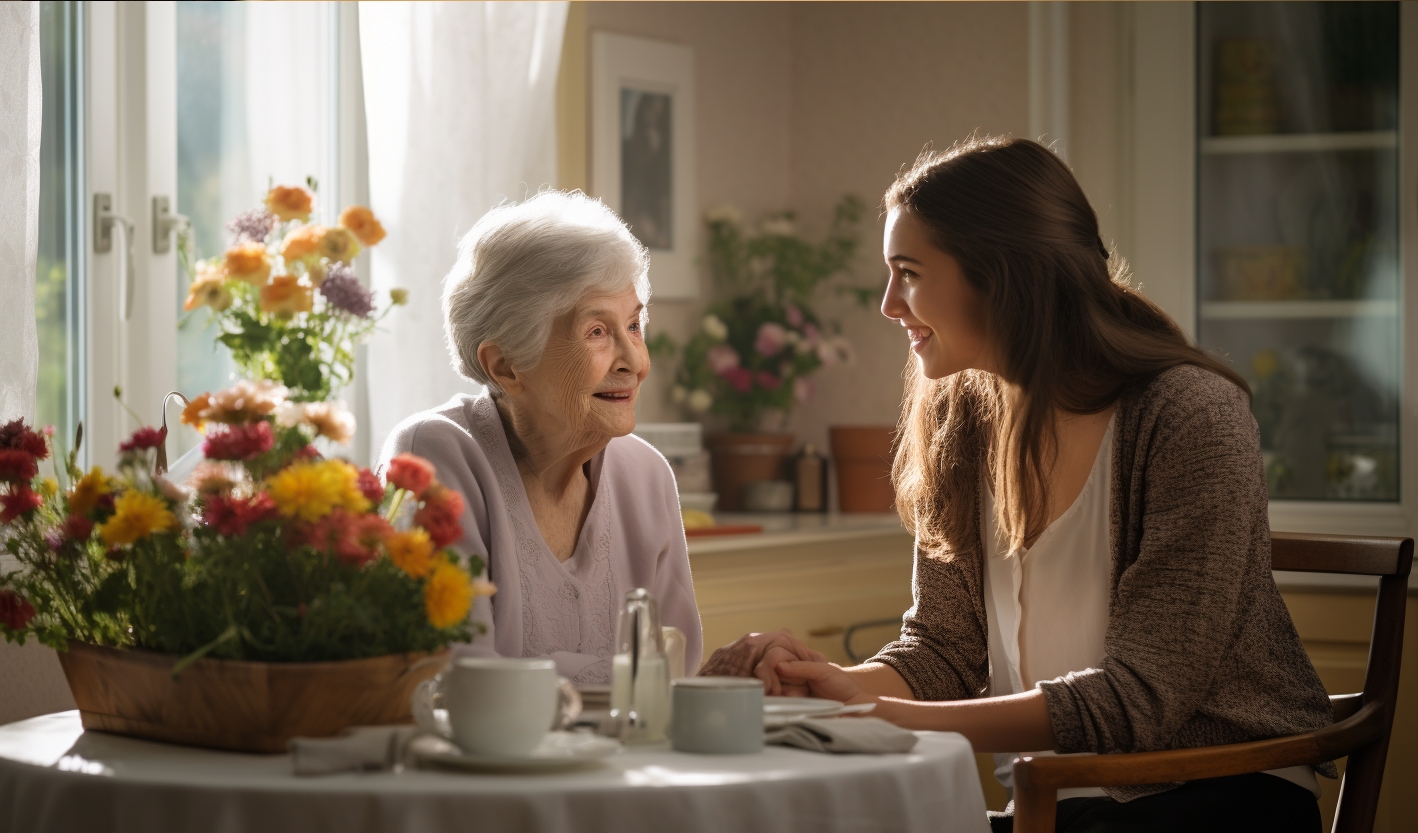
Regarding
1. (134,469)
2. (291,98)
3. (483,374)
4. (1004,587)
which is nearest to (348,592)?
(134,469)

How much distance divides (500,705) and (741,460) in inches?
102

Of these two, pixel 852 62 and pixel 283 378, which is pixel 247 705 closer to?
pixel 283 378

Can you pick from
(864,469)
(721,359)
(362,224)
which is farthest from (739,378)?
(362,224)

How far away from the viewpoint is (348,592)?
3.96 feet

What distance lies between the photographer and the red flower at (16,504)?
4.35 ft

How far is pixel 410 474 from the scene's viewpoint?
121cm

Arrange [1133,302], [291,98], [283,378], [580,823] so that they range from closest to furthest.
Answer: [580,823] < [1133,302] < [283,378] < [291,98]

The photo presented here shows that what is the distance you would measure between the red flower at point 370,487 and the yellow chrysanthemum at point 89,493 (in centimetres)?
26

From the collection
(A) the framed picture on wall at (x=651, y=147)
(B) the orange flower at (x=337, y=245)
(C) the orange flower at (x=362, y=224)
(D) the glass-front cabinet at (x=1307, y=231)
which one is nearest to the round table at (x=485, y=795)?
(B) the orange flower at (x=337, y=245)

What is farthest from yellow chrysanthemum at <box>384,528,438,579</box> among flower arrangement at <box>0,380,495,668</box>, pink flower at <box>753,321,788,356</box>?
pink flower at <box>753,321,788,356</box>

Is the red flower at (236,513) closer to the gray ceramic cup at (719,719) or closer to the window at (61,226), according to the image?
the gray ceramic cup at (719,719)

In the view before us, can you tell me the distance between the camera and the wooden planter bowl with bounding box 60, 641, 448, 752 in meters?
1.21

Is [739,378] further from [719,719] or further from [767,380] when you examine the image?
[719,719]

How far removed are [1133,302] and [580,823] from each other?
42.3 inches
